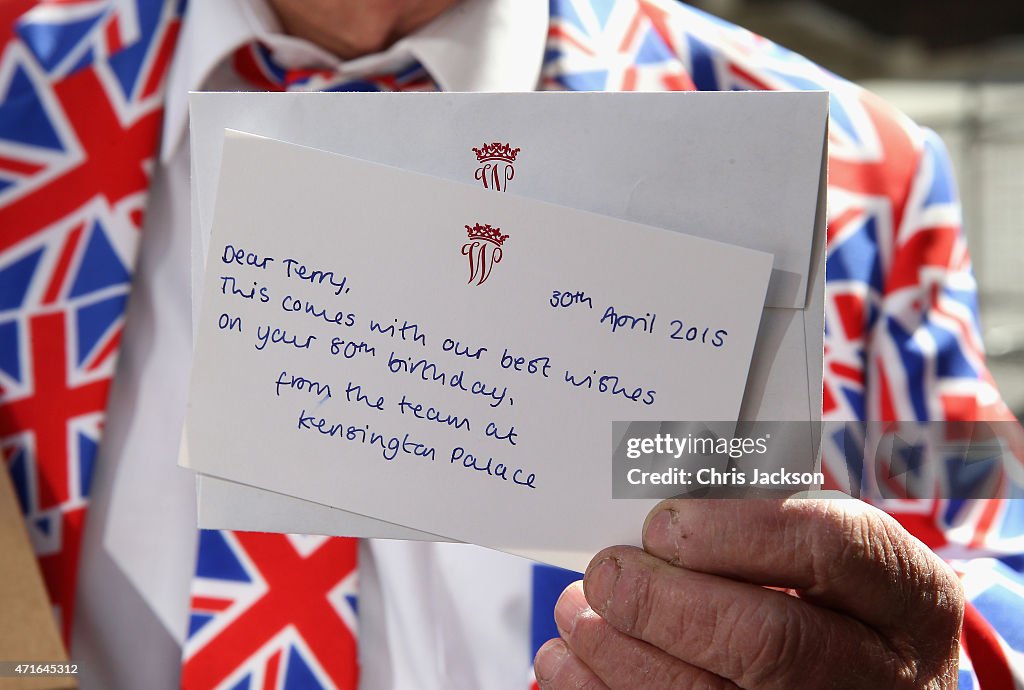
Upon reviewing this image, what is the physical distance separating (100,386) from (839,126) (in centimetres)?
69

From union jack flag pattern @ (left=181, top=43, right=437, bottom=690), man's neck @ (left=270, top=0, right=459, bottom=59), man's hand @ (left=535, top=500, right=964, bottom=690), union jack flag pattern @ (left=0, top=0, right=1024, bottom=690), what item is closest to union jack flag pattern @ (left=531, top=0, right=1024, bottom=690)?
union jack flag pattern @ (left=0, top=0, right=1024, bottom=690)

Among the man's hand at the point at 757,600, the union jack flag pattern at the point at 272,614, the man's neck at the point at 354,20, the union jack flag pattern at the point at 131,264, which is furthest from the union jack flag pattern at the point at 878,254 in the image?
the union jack flag pattern at the point at 272,614

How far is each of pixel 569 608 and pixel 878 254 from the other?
1.52 feet

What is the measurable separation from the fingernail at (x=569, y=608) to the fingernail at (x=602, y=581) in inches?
1.3

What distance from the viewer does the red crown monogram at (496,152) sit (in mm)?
535

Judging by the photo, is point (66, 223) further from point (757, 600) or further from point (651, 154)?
point (757, 600)

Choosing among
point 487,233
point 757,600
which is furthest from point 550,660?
point 487,233

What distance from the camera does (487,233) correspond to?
0.52 m

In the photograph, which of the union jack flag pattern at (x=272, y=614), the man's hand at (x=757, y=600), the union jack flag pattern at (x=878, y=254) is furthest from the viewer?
the union jack flag pattern at (x=878, y=254)

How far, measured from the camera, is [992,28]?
5609mm

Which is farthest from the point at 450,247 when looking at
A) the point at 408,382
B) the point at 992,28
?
the point at 992,28

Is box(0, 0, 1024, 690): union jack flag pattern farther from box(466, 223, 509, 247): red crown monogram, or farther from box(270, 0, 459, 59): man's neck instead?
box(466, 223, 509, 247): red crown monogram

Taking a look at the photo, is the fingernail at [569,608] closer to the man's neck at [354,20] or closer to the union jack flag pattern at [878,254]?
the union jack flag pattern at [878,254]

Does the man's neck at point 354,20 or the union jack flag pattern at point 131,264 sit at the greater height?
the man's neck at point 354,20
